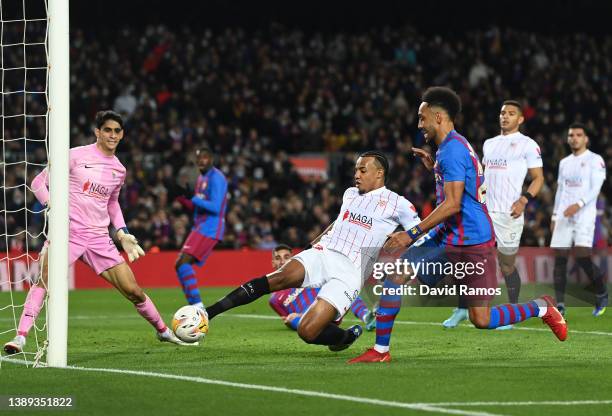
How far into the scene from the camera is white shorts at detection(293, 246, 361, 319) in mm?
9125

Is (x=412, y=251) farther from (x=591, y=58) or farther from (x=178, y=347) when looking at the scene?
(x=591, y=58)

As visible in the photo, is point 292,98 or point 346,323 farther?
point 292,98

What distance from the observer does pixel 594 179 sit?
14609 mm

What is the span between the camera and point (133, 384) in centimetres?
752

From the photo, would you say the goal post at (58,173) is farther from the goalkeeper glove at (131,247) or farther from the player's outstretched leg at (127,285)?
the player's outstretched leg at (127,285)

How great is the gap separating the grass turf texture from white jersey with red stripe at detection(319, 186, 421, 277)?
875 mm

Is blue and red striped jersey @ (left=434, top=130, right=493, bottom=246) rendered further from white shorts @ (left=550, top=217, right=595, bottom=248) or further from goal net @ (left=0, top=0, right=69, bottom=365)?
goal net @ (left=0, top=0, right=69, bottom=365)

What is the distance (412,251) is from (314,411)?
2.92m

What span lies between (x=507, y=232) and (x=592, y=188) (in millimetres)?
2591

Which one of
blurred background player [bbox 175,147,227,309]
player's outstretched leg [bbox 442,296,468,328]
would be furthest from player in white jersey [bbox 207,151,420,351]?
blurred background player [bbox 175,147,227,309]

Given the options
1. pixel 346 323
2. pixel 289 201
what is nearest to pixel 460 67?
pixel 289 201

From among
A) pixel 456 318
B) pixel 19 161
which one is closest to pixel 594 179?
pixel 456 318

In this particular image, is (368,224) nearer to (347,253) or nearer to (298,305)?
(347,253)

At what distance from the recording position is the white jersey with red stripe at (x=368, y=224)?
9406 millimetres
